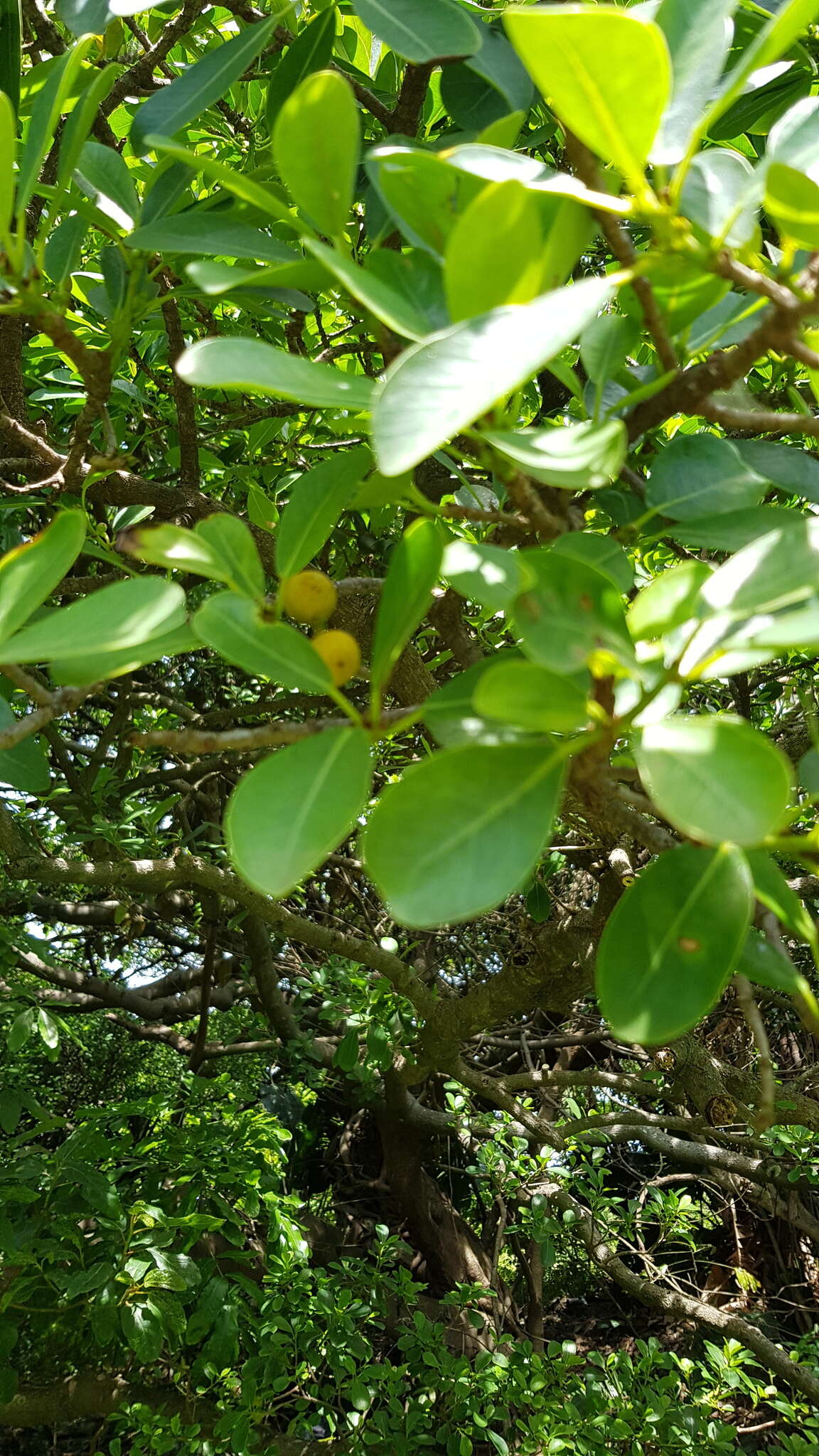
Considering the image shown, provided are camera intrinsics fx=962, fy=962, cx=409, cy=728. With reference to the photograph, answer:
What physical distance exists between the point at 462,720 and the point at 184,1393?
2.44 meters

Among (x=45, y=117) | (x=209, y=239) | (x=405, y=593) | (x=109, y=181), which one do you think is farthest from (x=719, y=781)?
(x=109, y=181)

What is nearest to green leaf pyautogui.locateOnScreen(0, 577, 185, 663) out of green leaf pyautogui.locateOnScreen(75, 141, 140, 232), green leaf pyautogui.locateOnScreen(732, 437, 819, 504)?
green leaf pyautogui.locateOnScreen(732, 437, 819, 504)

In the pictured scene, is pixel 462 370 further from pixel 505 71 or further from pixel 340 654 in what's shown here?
pixel 505 71

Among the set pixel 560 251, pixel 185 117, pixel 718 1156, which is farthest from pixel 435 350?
pixel 718 1156

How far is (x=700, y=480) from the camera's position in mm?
502

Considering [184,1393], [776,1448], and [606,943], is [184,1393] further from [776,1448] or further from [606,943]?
[606,943]

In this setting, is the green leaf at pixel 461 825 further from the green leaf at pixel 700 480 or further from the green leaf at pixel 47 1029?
the green leaf at pixel 47 1029

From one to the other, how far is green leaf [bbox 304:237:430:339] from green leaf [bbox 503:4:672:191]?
9 centimetres

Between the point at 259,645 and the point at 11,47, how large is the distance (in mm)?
700

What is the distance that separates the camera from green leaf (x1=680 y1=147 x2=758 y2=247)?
1.36 ft

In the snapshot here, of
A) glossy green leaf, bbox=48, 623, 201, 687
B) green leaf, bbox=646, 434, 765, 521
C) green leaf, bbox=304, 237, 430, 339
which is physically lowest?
green leaf, bbox=646, 434, 765, 521

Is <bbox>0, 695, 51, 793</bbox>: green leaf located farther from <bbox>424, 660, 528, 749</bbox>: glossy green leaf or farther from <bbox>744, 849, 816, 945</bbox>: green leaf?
<bbox>744, 849, 816, 945</bbox>: green leaf

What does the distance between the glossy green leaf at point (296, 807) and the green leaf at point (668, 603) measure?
12cm

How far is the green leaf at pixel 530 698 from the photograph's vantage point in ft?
1.09
